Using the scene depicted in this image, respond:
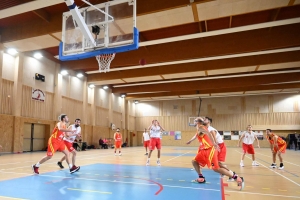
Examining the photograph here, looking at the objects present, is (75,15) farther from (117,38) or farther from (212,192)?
(212,192)

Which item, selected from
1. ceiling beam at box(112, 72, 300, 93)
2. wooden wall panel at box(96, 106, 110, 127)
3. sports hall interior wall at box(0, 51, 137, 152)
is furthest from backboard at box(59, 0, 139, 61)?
wooden wall panel at box(96, 106, 110, 127)

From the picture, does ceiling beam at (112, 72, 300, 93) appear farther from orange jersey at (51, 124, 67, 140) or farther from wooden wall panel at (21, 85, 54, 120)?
orange jersey at (51, 124, 67, 140)

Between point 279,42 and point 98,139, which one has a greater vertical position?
point 279,42

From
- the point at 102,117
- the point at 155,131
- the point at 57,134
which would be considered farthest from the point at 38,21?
the point at 102,117

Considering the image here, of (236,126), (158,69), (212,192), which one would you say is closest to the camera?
(212,192)

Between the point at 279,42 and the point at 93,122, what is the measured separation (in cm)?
1902

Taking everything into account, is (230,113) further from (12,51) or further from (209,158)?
(209,158)

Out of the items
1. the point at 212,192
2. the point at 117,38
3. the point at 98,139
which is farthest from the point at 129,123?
the point at 212,192

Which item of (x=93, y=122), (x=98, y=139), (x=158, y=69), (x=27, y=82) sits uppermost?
(x=158, y=69)

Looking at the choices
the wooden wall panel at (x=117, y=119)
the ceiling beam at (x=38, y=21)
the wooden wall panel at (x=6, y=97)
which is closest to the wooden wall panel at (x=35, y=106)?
the wooden wall panel at (x=6, y=97)

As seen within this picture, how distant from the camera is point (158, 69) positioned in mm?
21141

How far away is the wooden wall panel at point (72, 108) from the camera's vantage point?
2200 cm

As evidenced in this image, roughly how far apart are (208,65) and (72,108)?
1319cm

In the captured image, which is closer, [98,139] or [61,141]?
[61,141]
